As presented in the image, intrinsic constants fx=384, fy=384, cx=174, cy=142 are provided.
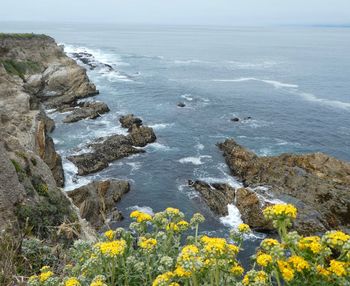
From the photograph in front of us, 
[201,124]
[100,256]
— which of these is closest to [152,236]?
[100,256]

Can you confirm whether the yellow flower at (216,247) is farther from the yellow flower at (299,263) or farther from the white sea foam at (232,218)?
the white sea foam at (232,218)

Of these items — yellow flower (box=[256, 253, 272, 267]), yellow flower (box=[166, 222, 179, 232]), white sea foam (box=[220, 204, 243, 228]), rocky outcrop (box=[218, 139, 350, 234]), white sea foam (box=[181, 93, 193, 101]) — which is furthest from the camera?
white sea foam (box=[181, 93, 193, 101])

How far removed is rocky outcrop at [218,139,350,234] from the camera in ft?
104

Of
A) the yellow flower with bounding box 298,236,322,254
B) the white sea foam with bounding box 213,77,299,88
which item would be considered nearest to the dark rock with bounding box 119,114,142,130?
the white sea foam with bounding box 213,77,299,88

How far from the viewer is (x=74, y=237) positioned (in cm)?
1611

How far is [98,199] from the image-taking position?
3253cm

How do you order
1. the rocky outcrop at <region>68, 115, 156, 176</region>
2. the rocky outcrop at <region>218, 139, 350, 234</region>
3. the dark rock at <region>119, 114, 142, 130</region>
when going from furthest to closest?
the dark rock at <region>119, 114, 142, 130</region> < the rocky outcrop at <region>68, 115, 156, 176</region> < the rocky outcrop at <region>218, 139, 350, 234</region>

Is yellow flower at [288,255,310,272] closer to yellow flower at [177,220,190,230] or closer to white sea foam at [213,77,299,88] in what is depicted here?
yellow flower at [177,220,190,230]

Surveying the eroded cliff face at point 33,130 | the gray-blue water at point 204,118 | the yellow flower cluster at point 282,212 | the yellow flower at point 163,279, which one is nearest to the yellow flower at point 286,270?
the yellow flower cluster at point 282,212

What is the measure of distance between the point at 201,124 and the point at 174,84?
93.5 feet

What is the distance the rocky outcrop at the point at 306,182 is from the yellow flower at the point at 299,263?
2706 cm

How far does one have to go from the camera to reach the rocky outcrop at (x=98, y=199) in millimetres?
29369

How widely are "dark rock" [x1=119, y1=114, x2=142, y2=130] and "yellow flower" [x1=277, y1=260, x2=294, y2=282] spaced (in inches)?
1941

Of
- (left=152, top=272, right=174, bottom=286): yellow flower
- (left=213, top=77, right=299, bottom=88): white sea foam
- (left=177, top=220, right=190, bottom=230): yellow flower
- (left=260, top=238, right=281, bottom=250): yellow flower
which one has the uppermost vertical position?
(left=260, top=238, right=281, bottom=250): yellow flower
